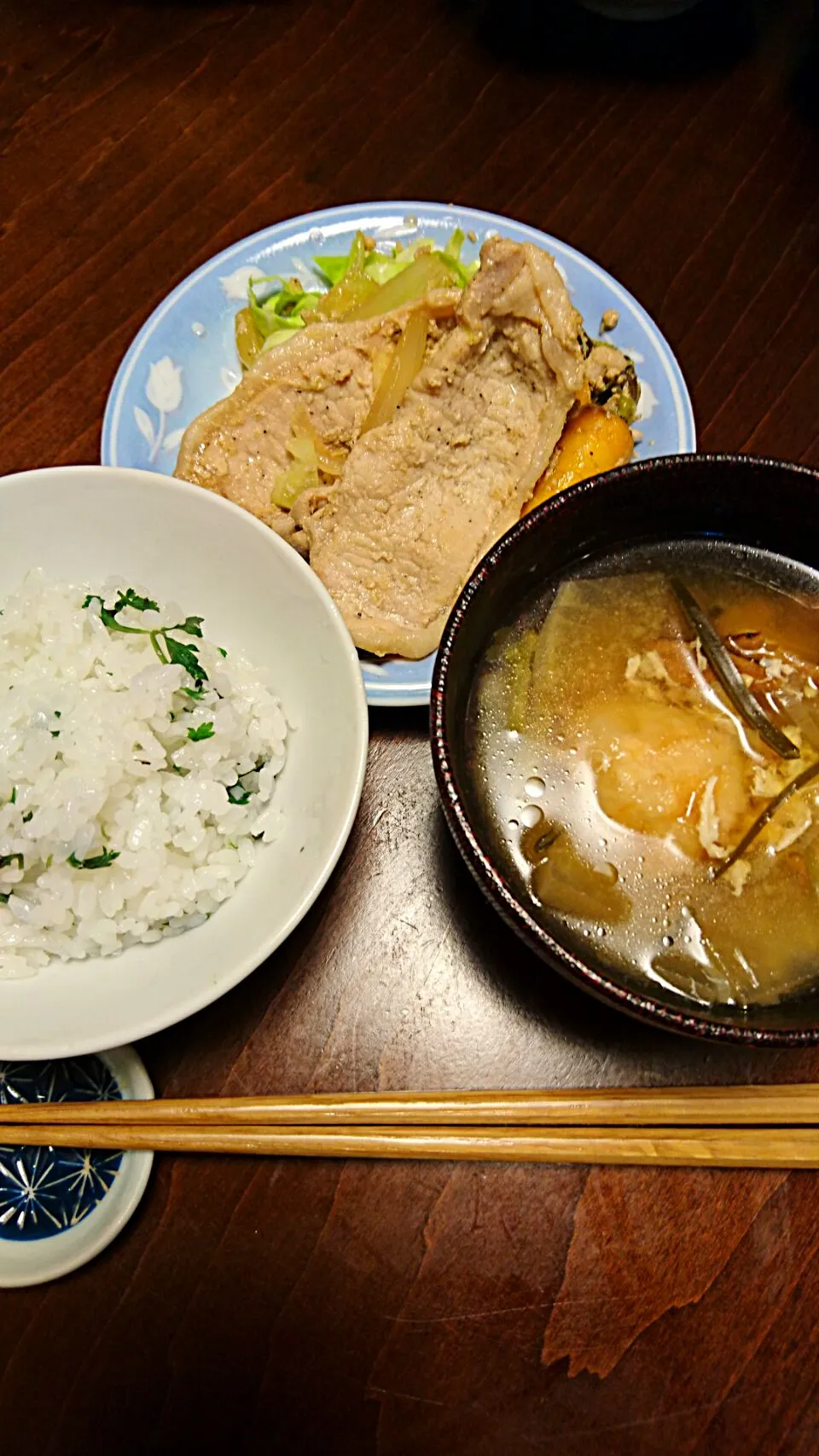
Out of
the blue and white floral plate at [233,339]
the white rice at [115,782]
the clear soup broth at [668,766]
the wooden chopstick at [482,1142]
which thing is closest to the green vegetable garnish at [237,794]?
the white rice at [115,782]

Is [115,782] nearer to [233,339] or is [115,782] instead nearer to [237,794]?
[237,794]

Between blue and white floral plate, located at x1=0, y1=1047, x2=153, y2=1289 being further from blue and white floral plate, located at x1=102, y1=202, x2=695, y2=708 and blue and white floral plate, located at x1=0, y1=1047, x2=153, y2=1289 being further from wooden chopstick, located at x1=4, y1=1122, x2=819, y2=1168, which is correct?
blue and white floral plate, located at x1=102, y1=202, x2=695, y2=708

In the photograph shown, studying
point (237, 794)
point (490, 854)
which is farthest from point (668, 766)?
point (237, 794)

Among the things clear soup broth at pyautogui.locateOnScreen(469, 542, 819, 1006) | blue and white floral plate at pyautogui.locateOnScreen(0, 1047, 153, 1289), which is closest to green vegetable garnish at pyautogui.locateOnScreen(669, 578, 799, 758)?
clear soup broth at pyautogui.locateOnScreen(469, 542, 819, 1006)

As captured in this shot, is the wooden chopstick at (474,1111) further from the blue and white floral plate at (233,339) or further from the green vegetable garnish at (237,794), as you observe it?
the blue and white floral plate at (233,339)

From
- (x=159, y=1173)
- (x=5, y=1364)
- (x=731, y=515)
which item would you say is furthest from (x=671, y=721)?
(x=5, y=1364)

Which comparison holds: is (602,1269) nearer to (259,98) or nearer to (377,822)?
(377,822)

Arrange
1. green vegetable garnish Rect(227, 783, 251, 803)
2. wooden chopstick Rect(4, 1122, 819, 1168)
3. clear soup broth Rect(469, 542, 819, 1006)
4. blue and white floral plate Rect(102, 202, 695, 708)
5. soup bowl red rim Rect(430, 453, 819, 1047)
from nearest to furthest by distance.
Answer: soup bowl red rim Rect(430, 453, 819, 1047) < clear soup broth Rect(469, 542, 819, 1006) < wooden chopstick Rect(4, 1122, 819, 1168) < green vegetable garnish Rect(227, 783, 251, 803) < blue and white floral plate Rect(102, 202, 695, 708)
